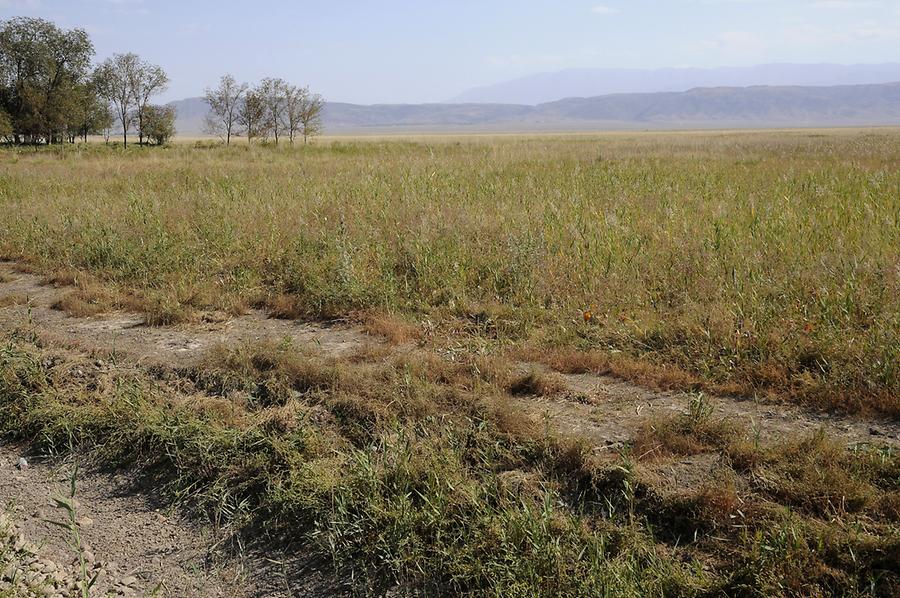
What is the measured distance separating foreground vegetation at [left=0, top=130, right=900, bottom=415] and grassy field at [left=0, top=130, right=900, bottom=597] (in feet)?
0.12

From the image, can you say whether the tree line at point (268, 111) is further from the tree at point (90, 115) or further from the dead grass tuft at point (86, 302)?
the dead grass tuft at point (86, 302)

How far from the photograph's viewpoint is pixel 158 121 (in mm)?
60781

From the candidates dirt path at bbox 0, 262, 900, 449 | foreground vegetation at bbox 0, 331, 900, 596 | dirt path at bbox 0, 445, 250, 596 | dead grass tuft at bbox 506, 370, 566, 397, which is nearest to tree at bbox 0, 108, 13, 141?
dirt path at bbox 0, 262, 900, 449

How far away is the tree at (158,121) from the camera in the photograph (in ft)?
199

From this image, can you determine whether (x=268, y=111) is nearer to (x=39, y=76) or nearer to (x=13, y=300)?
(x=39, y=76)

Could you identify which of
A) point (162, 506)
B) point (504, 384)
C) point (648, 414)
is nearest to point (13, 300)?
point (162, 506)

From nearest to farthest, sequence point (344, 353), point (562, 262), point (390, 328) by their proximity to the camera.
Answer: point (344, 353), point (390, 328), point (562, 262)

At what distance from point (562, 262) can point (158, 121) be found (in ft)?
207

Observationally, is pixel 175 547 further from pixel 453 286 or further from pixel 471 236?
pixel 471 236

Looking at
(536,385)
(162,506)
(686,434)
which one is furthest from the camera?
(536,385)

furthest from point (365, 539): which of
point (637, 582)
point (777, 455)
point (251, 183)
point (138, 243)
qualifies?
point (251, 183)

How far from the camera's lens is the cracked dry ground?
318 cm

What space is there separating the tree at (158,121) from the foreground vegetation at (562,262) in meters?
53.5

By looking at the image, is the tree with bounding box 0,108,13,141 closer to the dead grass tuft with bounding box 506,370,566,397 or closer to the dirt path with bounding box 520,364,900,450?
the dead grass tuft with bounding box 506,370,566,397
